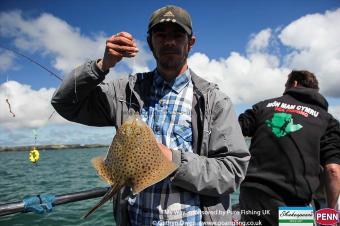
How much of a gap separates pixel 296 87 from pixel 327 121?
0.72 metres

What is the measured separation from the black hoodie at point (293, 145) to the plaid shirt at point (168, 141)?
74.8 inches

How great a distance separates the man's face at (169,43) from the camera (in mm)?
2953

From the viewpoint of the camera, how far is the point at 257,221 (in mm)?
4527

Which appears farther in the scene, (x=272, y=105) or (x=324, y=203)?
(x=324, y=203)

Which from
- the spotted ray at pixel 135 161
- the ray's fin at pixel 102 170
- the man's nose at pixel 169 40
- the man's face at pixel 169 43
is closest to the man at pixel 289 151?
the man's face at pixel 169 43

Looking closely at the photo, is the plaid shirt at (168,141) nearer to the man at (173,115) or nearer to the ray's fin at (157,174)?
the man at (173,115)

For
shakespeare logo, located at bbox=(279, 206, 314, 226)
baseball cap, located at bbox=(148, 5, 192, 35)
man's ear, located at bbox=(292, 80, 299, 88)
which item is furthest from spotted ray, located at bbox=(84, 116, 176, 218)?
man's ear, located at bbox=(292, 80, 299, 88)

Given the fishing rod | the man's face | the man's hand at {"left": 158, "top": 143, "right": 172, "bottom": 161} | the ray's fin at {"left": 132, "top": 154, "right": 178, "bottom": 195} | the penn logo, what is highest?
the man's face

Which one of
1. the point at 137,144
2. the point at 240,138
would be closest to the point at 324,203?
the point at 240,138

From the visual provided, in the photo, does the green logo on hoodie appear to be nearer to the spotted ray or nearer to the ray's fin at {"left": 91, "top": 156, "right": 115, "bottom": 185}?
the spotted ray

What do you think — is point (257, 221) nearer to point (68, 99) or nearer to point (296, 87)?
point (296, 87)

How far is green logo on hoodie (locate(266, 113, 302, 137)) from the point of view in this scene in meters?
4.42

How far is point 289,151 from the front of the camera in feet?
14.3

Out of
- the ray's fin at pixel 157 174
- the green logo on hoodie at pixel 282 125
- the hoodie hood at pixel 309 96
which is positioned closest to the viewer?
the ray's fin at pixel 157 174
